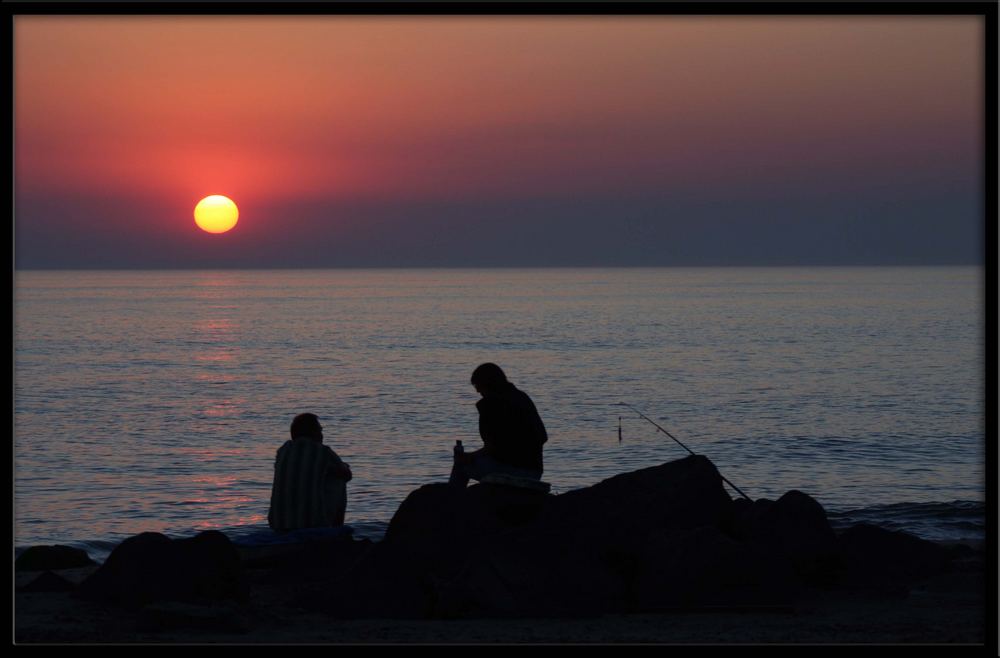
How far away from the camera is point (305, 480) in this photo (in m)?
9.16

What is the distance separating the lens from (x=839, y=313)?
85750 mm

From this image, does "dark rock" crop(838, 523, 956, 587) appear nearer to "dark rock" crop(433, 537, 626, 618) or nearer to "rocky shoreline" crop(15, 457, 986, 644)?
"rocky shoreline" crop(15, 457, 986, 644)

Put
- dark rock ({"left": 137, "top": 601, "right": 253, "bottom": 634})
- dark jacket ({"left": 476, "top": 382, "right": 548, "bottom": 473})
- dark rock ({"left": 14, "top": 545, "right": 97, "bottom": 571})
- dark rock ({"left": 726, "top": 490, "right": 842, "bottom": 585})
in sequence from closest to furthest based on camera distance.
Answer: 1. dark rock ({"left": 137, "top": 601, "right": 253, "bottom": 634})
2. dark jacket ({"left": 476, "top": 382, "right": 548, "bottom": 473})
3. dark rock ({"left": 726, "top": 490, "right": 842, "bottom": 585})
4. dark rock ({"left": 14, "top": 545, "right": 97, "bottom": 571})

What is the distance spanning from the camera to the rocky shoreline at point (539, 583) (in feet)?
24.2

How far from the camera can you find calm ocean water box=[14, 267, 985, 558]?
17219 millimetres

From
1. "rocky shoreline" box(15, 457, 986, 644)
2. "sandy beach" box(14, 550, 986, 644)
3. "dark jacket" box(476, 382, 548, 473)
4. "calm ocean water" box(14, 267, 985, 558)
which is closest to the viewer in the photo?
"sandy beach" box(14, 550, 986, 644)

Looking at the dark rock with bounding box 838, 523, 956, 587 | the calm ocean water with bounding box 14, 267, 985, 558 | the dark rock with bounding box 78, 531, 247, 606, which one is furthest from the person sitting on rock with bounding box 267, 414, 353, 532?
the calm ocean water with bounding box 14, 267, 985, 558

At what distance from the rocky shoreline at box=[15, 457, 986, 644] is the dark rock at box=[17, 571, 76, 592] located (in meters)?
0.01

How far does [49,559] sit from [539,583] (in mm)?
4926

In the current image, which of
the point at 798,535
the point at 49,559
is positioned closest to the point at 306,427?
the point at 49,559

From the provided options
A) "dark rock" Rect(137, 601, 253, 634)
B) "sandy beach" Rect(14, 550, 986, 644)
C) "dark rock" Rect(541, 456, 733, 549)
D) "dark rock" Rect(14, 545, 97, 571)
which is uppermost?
"dark rock" Rect(541, 456, 733, 549)

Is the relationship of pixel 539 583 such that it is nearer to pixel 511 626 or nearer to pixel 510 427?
pixel 511 626
